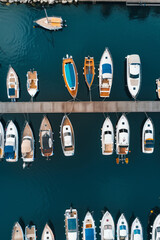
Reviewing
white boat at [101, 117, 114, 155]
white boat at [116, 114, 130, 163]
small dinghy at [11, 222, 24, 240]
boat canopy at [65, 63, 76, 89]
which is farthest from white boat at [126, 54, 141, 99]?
small dinghy at [11, 222, 24, 240]

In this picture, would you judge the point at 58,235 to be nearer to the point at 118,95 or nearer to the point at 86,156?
the point at 86,156

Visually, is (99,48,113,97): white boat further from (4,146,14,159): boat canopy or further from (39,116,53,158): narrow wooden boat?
(4,146,14,159): boat canopy

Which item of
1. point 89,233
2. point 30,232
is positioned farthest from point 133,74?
point 30,232

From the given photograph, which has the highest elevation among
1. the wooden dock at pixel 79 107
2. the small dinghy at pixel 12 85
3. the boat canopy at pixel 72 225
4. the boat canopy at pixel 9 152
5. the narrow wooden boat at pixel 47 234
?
the small dinghy at pixel 12 85

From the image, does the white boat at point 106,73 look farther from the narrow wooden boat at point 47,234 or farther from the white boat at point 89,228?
the narrow wooden boat at point 47,234

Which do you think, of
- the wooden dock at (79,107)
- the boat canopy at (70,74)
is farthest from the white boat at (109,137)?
the boat canopy at (70,74)

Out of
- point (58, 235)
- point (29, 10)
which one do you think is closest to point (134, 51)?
point (29, 10)
